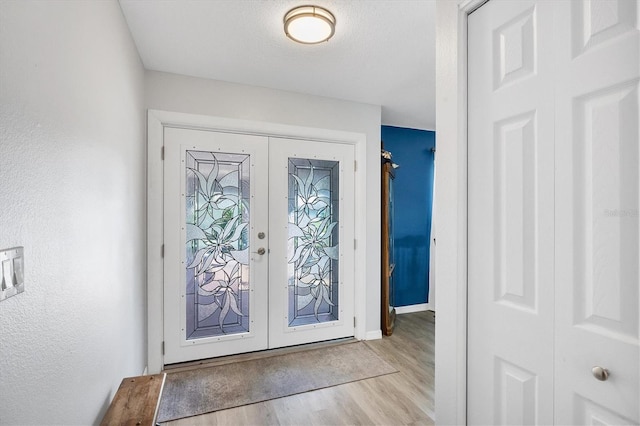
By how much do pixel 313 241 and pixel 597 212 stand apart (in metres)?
2.45

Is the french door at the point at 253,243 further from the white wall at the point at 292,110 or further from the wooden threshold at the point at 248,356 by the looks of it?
the white wall at the point at 292,110

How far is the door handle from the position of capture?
83 centimetres

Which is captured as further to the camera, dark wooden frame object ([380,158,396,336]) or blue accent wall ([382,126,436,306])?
blue accent wall ([382,126,436,306])

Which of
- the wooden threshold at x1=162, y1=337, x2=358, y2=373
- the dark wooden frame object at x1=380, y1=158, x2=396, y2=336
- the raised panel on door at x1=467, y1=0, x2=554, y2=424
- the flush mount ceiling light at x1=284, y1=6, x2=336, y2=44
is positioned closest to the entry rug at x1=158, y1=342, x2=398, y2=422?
the wooden threshold at x1=162, y1=337, x2=358, y2=373

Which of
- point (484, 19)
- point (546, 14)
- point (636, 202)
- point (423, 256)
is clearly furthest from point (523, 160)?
point (423, 256)

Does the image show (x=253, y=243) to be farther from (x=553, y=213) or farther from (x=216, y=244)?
(x=553, y=213)

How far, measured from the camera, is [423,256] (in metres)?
4.43

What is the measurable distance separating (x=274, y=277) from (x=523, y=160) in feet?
7.74

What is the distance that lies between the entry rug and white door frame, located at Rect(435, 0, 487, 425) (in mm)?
1337

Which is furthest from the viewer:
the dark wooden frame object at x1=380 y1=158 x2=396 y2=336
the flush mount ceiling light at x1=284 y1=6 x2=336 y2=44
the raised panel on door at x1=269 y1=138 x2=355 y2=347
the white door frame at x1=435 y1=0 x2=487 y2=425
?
the dark wooden frame object at x1=380 y1=158 x2=396 y2=336

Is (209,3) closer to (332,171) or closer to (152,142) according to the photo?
(152,142)

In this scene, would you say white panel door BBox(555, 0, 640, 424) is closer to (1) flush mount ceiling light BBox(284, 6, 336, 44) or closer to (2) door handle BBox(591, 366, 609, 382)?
(2) door handle BBox(591, 366, 609, 382)

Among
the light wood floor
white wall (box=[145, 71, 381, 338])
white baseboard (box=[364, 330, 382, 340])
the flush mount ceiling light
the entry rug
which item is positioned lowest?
the light wood floor

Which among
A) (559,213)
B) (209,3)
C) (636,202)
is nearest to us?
(636,202)
